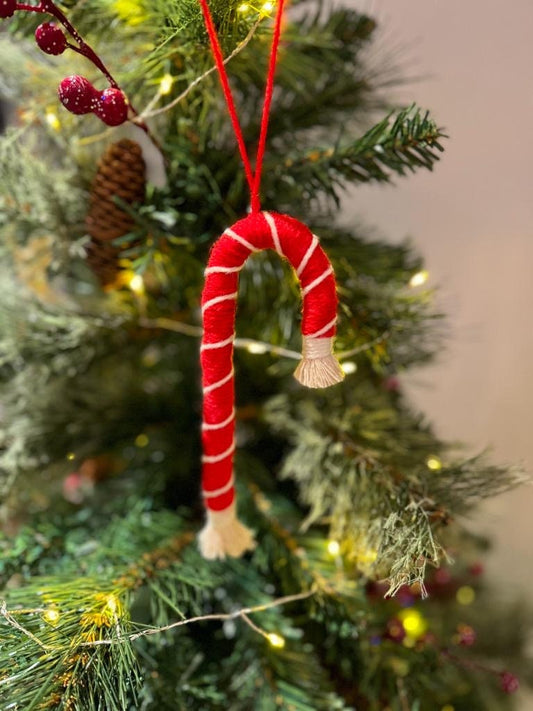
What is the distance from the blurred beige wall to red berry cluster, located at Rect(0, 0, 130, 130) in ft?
1.12

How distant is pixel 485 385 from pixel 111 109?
0.54 meters

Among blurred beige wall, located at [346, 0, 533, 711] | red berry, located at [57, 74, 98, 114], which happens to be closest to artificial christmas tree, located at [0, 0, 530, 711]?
red berry, located at [57, 74, 98, 114]

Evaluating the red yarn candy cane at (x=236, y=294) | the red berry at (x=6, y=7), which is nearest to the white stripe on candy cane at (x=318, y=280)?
the red yarn candy cane at (x=236, y=294)

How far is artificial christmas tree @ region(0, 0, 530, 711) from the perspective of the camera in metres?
0.35

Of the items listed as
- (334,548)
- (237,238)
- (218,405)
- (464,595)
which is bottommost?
(464,595)

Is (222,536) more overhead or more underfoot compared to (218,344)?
more underfoot

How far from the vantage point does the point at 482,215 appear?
26.2 inches

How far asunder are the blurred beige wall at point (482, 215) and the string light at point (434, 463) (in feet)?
0.43

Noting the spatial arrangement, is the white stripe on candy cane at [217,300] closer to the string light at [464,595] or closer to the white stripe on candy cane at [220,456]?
the white stripe on candy cane at [220,456]

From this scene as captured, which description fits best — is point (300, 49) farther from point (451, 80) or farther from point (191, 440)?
point (191, 440)

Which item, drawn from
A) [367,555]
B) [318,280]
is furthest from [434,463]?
[318,280]

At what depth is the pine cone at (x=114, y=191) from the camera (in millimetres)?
427

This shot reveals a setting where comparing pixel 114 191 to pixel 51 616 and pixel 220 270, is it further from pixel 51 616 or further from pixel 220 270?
pixel 51 616

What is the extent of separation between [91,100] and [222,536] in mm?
303
